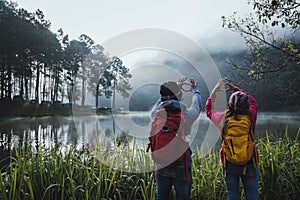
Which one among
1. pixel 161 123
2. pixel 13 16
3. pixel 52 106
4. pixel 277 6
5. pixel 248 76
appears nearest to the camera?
pixel 161 123

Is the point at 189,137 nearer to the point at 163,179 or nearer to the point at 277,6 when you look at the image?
the point at 163,179

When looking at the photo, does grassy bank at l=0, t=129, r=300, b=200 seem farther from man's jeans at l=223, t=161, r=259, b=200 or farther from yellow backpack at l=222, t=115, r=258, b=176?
yellow backpack at l=222, t=115, r=258, b=176

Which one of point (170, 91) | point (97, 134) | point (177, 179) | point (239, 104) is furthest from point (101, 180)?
point (97, 134)

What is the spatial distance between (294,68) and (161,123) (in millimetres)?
3945

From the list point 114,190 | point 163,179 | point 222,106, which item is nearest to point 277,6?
point 222,106

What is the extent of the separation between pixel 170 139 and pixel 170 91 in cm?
41

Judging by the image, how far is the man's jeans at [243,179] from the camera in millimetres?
2141

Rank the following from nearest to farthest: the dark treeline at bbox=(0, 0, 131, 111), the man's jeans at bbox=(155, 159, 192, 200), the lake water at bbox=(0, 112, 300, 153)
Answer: the man's jeans at bbox=(155, 159, 192, 200) < the lake water at bbox=(0, 112, 300, 153) < the dark treeline at bbox=(0, 0, 131, 111)

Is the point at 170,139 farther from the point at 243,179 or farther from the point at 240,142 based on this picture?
the point at 243,179

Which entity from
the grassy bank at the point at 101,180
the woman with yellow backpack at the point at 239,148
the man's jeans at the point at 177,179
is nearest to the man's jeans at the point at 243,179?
the woman with yellow backpack at the point at 239,148

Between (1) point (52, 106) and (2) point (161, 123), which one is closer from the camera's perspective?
(2) point (161, 123)

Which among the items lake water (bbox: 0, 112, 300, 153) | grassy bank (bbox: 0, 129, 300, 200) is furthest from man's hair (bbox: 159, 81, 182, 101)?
grassy bank (bbox: 0, 129, 300, 200)

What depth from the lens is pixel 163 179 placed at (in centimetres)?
216

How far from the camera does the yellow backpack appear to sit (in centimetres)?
210
